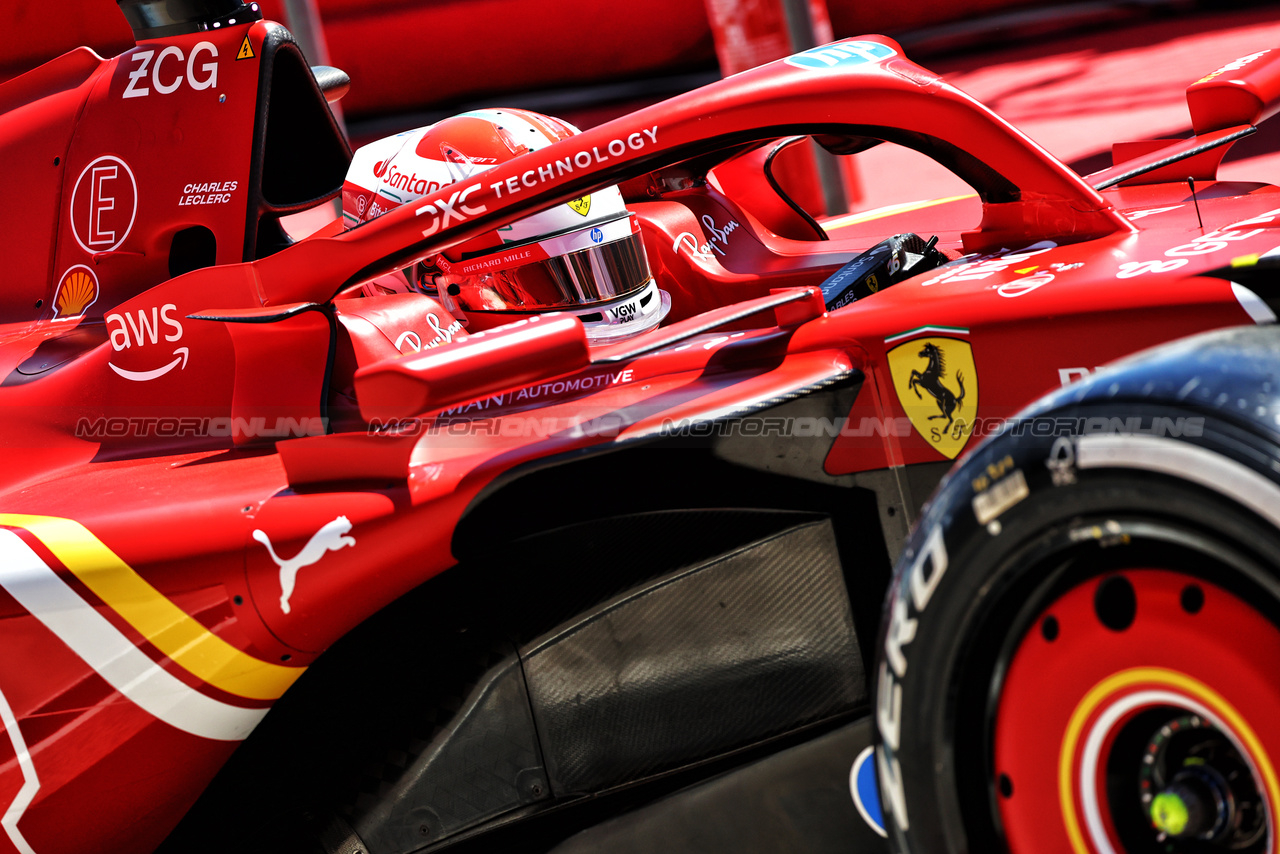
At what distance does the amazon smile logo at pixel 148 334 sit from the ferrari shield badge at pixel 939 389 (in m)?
1.33

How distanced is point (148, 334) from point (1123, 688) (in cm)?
178

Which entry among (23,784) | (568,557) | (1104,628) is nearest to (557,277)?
(568,557)

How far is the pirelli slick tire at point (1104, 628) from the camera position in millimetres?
986

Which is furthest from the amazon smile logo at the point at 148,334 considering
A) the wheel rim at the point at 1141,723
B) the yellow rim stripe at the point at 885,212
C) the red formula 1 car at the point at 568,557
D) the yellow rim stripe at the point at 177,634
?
the yellow rim stripe at the point at 885,212

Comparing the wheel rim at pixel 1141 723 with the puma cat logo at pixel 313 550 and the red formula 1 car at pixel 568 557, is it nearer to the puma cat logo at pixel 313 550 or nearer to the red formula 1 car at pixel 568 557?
the red formula 1 car at pixel 568 557

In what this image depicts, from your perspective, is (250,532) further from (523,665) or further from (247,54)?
(247,54)

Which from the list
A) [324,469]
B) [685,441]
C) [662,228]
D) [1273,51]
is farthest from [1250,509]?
[662,228]

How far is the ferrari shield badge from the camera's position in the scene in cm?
153

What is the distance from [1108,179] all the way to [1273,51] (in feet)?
1.77

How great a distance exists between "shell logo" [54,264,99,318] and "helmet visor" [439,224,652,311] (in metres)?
0.79

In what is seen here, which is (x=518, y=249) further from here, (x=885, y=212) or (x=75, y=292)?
(x=885, y=212)

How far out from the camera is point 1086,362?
1.48 meters

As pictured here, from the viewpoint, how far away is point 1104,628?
43.2 inches

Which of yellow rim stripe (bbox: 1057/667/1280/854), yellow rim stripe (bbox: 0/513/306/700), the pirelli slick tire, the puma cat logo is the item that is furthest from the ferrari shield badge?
yellow rim stripe (bbox: 0/513/306/700)
